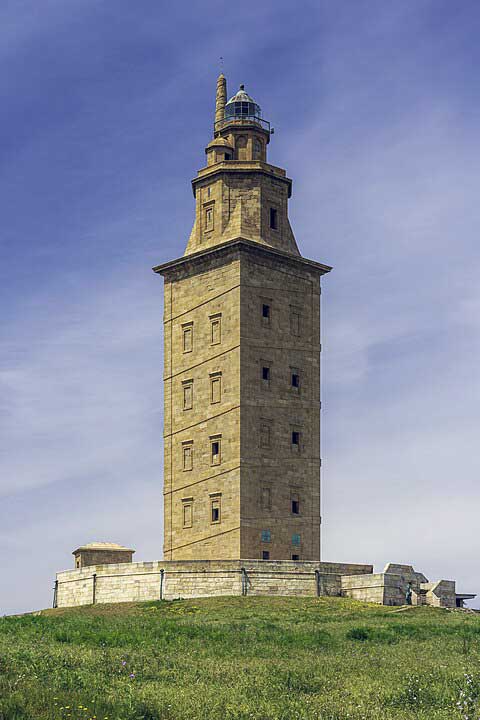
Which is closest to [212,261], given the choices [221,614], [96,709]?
[221,614]

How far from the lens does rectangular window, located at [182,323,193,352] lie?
6262cm

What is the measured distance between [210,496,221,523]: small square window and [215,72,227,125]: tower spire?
927 inches

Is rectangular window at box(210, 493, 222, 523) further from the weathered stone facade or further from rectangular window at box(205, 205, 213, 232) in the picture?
rectangular window at box(205, 205, 213, 232)

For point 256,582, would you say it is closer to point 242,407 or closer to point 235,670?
point 242,407

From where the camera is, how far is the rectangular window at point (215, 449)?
195 ft

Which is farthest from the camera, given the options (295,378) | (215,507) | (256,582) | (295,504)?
(295,378)

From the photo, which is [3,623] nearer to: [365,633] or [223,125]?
[365,633]

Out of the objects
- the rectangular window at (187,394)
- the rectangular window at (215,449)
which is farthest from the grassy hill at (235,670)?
the rectangular window at (187,394)

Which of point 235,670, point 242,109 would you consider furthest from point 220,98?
point 235,670

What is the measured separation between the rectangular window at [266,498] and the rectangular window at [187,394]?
669 centimetres

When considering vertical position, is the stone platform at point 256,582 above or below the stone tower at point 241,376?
below

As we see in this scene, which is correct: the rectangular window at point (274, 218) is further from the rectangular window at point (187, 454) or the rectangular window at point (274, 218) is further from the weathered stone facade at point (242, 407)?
the rectangular window at point (187, 454)

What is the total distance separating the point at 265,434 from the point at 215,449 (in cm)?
290

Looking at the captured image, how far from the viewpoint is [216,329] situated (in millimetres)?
61031
